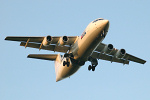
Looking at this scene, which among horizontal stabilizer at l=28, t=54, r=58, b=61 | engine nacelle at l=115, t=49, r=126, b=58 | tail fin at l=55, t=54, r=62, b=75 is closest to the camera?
engine nacelle at l=115, t=49, r=126, b=58

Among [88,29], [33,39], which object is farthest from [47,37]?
[88,29]

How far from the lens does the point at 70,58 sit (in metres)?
27.5

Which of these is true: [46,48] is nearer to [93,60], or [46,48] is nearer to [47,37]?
[47,37]

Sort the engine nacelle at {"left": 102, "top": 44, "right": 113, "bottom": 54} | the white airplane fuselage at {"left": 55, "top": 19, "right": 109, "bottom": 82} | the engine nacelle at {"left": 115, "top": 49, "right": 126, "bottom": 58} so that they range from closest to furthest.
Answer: the white airplane fuselage at {"left": 55, "top": 19, "right": 109, "bottom": 82} → the engine nacelle at {"left": 102, "top": 44, "right": 113, "bottom": 54} → the engine nacelle at {"left": 115, "top": 49, "right": 126, "bottom": 58}

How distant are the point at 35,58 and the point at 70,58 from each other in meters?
5.15

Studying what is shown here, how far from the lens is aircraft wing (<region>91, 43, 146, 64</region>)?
96.8 ft

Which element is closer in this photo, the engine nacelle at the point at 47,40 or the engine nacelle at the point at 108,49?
the engine nacelle at the point at 47,40

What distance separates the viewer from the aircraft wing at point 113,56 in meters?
29.5

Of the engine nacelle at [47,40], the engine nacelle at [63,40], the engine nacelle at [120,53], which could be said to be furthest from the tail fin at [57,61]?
the engine nacelle at [120,53]

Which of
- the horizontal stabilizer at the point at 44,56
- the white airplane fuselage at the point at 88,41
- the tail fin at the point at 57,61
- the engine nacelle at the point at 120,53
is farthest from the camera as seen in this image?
the tail fin at the point at 57,61

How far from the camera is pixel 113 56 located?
31.0 metres

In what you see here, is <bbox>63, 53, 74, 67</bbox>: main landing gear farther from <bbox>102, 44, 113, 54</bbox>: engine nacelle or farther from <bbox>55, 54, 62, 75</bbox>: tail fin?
<bbox>102, 44, 113, 54</bbox>: engine nacelle

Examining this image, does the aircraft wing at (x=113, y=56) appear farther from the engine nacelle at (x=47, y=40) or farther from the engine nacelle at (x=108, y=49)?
the engine nacelle at (x=47, y=40)

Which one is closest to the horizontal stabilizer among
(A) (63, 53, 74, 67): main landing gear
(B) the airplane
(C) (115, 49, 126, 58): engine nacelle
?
(B) the airplane
